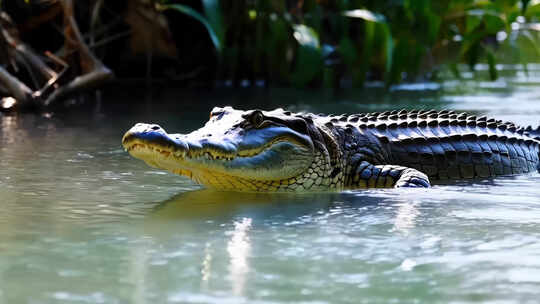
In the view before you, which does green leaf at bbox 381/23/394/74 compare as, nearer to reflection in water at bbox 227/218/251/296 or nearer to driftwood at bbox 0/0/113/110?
driftwood at bbox 0/0/113/110

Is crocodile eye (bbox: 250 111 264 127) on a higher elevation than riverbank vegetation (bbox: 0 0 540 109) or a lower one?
lower

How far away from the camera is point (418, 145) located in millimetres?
5938

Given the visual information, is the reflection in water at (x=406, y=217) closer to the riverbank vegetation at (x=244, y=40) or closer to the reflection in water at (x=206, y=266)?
the reflection in water at (x=206, y=266)

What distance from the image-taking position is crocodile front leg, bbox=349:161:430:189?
5.40m

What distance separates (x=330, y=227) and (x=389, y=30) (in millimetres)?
7594

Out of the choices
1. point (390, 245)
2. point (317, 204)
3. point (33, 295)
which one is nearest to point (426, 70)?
point (317, 204)

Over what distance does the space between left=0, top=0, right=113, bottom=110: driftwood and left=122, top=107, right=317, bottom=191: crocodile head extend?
457cm

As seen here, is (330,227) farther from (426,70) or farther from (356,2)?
(426,70)

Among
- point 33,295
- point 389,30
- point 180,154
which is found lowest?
point 33,295

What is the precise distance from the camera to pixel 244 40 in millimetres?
12609

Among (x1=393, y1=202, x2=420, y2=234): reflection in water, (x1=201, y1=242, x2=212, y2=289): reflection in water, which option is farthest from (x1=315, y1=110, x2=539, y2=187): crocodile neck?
(x1=201, y1=242, x2=212, y2=289): reflection in water

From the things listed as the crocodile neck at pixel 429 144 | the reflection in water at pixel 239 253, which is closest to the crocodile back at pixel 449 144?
the crocodile neck at pixel 429 144

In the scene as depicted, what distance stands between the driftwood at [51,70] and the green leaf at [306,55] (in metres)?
2.73

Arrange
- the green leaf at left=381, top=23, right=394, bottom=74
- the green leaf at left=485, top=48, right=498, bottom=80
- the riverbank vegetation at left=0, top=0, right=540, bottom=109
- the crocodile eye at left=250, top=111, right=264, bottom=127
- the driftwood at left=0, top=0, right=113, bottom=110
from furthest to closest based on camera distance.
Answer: the green leaf at left=485, top=48, right=498, bottom=80 → the green leaf at left=381, top=23, right=394, bottom=74 → the riverbank vegetation at left=0, top=0, right=540, bottom=109 → the driftwood at left=0, top=0, right=113, bottom=110 → the crocodile eye at left=250, top=111, right=264, bottom=127
